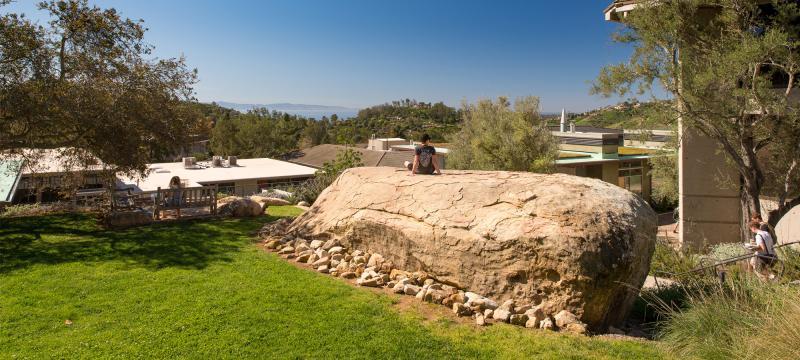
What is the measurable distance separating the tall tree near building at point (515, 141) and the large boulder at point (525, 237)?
528 inches

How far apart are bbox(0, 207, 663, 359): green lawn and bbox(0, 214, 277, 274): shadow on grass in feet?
0.26

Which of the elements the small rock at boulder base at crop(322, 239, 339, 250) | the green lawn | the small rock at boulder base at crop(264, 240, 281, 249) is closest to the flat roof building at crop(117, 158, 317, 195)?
the small rock at boulder base at crop(264, 240, 281, 249)

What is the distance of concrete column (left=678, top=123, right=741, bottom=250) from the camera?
14.0m

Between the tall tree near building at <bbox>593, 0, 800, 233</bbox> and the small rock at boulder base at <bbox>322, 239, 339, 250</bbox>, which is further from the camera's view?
the tall tree near building at <bbox>593, 0, 800, 233</bbox>

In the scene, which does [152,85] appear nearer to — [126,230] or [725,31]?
[126,230]

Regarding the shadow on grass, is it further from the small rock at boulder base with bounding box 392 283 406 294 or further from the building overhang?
the building overhang

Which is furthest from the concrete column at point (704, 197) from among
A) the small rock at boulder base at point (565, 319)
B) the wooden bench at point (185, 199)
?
the wooden bench at point (185, 199)

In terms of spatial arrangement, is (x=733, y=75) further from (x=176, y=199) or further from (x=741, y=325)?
(x=176, y=199)

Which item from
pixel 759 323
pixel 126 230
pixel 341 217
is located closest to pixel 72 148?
pixel 126 230

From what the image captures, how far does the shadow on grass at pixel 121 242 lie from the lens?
914 cm

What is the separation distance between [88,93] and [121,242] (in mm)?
3968

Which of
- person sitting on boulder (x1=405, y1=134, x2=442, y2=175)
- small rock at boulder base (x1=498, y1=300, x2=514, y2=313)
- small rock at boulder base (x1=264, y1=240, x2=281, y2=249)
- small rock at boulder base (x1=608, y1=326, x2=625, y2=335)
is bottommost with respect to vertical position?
small rock at boulder base (x1=608, y1=326, x2=625, y2=335)

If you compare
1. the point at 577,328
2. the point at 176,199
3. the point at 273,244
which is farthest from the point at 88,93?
the point at 577,328

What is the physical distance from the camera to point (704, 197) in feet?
46.8
